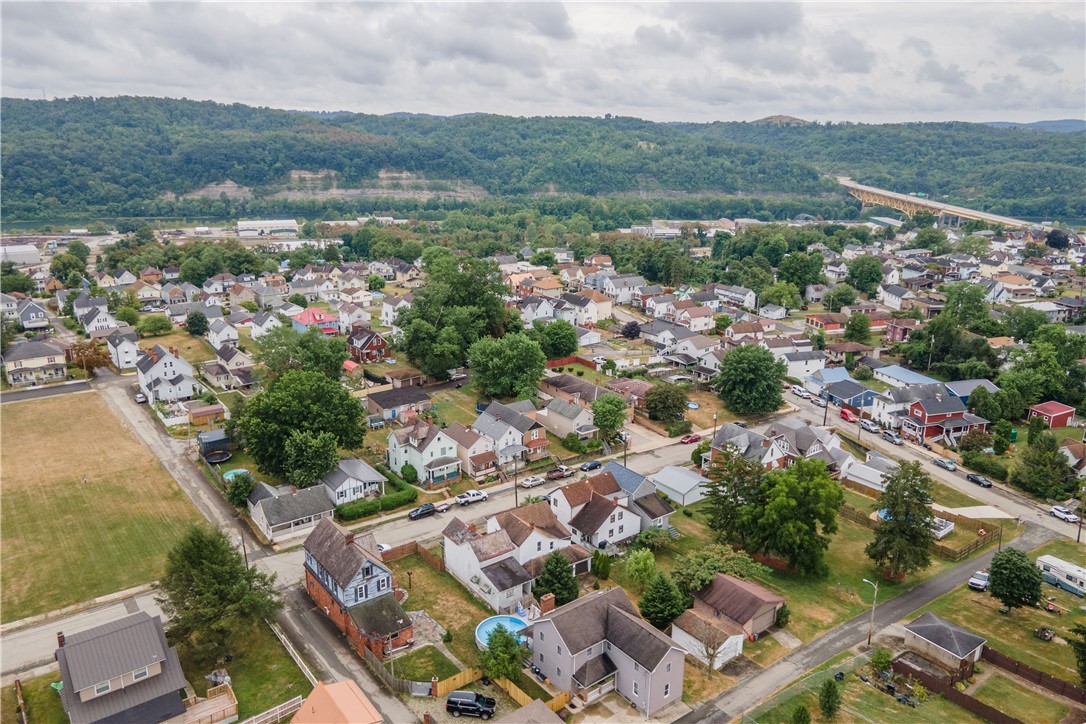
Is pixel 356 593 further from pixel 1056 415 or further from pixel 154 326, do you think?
pixel 154 326

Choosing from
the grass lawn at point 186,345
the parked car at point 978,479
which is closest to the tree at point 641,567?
the parked car at point 978,479

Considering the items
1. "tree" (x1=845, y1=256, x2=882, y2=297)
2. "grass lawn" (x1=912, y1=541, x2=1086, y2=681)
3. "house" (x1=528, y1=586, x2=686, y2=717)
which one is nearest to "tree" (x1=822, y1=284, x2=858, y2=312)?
"tree" (x1=845, y1=256, x2=882, y2=297)

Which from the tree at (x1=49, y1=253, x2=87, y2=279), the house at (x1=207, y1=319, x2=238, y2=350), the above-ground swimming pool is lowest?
the above-ground swimming pool

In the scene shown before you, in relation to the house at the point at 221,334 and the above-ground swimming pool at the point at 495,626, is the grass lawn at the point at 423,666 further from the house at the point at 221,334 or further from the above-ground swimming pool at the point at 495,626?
the house at the point at 221,334

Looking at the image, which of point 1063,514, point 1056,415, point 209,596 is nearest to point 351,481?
point 209,596

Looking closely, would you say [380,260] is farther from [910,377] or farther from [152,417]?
[910,377]

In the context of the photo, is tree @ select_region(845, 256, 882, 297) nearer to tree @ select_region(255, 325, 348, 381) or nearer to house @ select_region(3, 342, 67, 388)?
tree @ select_region(255, 325, 348, 381)
